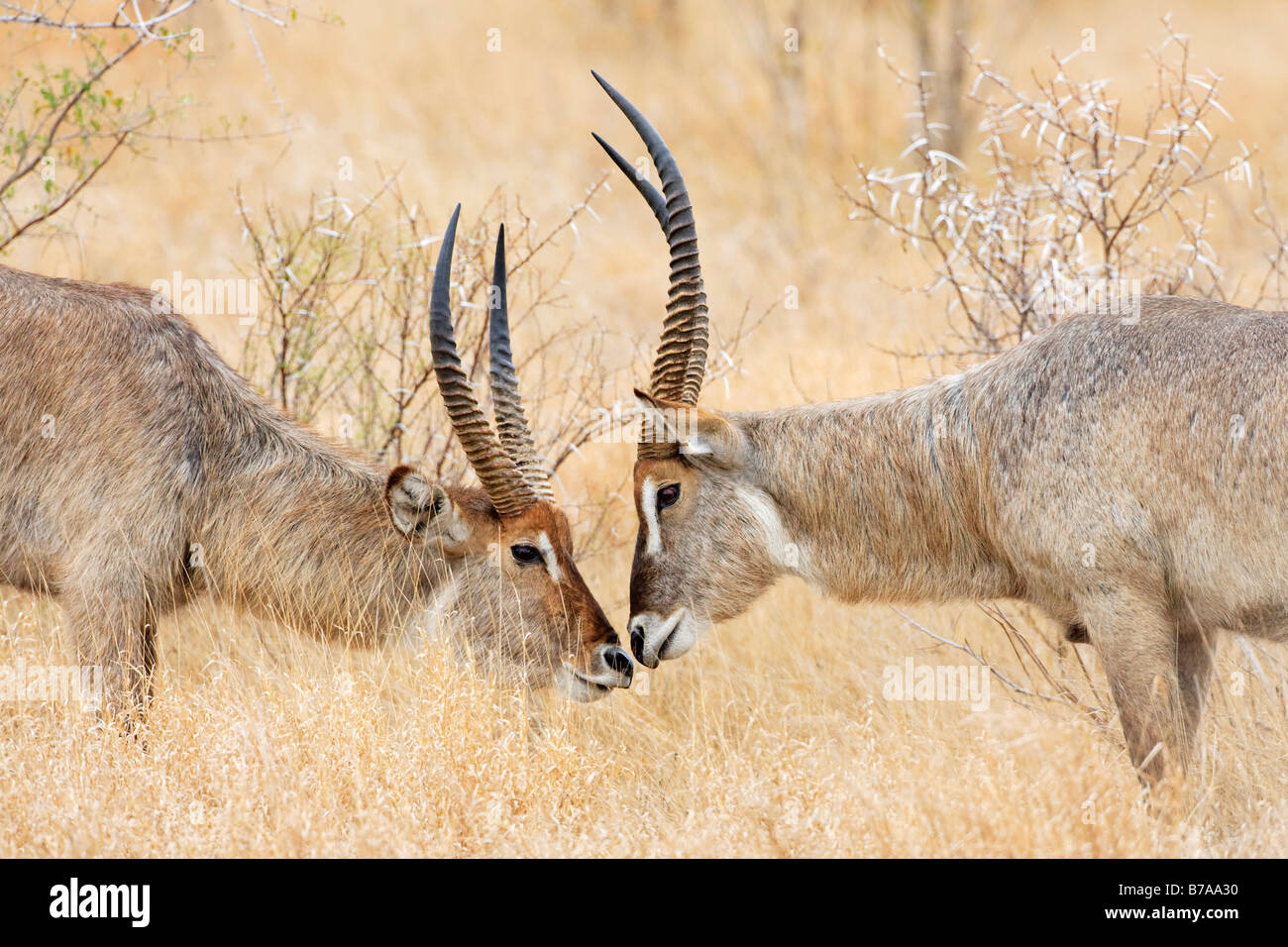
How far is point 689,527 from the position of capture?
601 cm

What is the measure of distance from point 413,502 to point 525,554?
526 mm

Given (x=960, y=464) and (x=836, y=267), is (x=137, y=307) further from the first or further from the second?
(x=836, y=267)

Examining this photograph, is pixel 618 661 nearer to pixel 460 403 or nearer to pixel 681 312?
pixel 460 403

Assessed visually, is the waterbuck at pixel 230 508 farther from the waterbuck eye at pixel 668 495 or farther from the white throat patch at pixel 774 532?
the white throat patch at pixel 774 532

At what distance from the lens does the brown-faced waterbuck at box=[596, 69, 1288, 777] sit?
509 centimetres

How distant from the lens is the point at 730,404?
10430mm

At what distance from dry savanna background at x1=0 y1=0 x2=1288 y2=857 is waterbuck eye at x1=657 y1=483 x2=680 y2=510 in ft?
3.32

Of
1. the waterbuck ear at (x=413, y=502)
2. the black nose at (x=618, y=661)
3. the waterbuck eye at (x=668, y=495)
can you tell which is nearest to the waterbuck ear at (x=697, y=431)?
the waterbuck eye at (x=668, y=495)

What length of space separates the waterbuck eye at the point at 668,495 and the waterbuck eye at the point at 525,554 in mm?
558

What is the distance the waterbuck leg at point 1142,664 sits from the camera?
5.11m

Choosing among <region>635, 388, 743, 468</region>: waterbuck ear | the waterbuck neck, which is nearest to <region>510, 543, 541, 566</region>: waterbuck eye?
<region>635, 388, 743, 468</region>: waterbuck ear

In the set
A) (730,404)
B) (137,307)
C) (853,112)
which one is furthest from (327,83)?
(137,307)

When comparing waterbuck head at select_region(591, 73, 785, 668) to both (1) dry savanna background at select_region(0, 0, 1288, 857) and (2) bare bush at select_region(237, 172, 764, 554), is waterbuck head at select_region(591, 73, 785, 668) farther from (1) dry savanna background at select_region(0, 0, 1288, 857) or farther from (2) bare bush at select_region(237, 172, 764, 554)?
(2) bare bush at select_region(237, 172, 764, 554)

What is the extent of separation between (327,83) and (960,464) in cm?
1735
